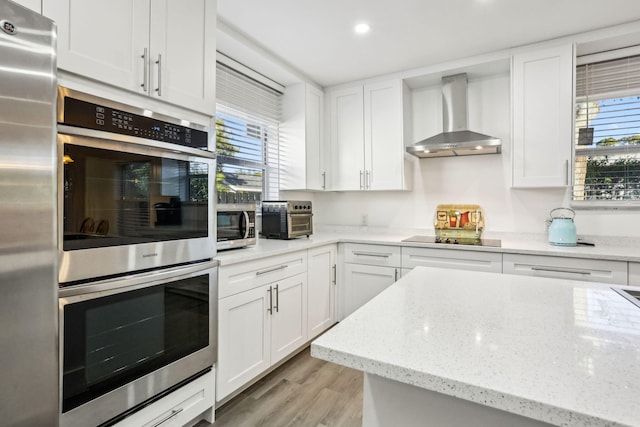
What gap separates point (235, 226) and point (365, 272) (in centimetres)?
133

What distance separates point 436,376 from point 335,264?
7.94ft

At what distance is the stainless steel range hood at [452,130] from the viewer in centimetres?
281

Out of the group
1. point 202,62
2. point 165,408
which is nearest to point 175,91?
point 202,62

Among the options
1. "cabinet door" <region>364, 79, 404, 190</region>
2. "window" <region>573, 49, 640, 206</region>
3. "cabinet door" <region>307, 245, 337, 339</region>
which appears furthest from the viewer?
"cabinet door" <region>364, 79, 404, 190</region>

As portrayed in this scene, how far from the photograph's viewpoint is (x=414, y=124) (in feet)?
10.9

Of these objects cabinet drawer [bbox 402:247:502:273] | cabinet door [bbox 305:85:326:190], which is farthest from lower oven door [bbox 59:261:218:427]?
cabinet door [bbox 305:85:326:190]

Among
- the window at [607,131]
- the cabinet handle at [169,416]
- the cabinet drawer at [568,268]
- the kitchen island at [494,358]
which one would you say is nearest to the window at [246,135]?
the cabinet handle at [169,416]

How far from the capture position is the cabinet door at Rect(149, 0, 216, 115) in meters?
1.50

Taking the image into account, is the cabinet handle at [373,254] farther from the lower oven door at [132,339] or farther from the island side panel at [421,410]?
the island side panel at [421,410]

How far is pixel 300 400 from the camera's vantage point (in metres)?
2.01

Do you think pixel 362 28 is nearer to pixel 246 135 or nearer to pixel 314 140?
pixel 314 140

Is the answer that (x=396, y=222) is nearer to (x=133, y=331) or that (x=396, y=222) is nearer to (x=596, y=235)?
(x=596, y=235)

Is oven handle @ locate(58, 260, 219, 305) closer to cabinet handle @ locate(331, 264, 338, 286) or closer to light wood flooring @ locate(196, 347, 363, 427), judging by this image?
light wood flooring @ locate(196, 347, 363, 427)

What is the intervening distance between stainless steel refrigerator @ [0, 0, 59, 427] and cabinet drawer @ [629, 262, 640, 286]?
2961 millimetres
